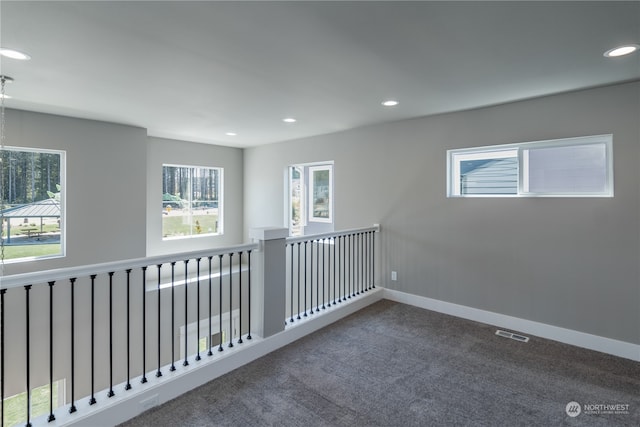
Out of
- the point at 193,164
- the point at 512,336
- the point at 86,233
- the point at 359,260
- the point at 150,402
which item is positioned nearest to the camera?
the point at 150,402

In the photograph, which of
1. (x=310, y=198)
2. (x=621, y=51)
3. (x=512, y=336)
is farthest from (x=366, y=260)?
(x=621, y=51)

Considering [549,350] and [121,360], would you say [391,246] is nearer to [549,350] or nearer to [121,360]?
[549,350]

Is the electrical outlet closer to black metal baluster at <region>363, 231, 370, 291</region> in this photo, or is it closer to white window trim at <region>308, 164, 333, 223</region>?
black metal baluster at <region>363, 231, 370, 291</region>

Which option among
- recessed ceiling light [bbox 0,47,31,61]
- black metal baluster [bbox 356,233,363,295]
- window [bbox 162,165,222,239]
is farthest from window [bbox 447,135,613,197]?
window [bbox 162,165,222,239]

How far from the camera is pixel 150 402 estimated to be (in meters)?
2.14

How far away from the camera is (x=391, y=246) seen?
4512 mm

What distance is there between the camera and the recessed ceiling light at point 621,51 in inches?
89.3

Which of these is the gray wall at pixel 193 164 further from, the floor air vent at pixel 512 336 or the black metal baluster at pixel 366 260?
the floor air vent at pixel 512 336

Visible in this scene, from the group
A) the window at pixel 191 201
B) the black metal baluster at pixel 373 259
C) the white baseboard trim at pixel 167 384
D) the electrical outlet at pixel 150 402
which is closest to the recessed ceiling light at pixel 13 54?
the white baseboard trim at pixel 167 384

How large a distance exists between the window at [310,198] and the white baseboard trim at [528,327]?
1.80m

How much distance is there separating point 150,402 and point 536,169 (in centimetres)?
402

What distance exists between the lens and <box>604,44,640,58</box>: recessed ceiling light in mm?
2268

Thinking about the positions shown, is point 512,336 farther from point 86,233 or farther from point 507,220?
point 86,233

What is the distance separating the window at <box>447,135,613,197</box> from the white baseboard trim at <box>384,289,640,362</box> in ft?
4.38
